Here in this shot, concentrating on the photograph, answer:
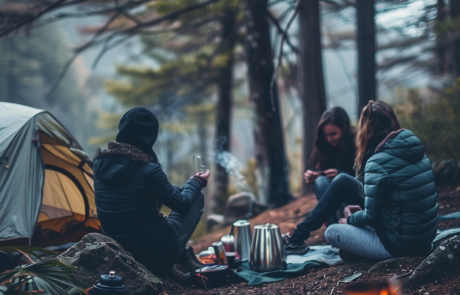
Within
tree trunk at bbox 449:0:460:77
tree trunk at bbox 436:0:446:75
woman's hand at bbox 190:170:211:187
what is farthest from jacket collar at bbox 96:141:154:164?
tree trunk at bbox 449:0:460:77

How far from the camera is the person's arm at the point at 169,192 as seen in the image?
302 centimetres

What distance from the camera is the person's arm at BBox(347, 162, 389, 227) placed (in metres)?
2.86

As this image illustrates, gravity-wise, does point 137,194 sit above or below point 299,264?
above

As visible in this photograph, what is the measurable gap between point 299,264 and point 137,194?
161cm

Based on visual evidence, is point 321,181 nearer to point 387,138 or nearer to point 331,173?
point 331,173

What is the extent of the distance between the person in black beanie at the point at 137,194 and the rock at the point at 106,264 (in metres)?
0.18

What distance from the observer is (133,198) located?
302 centimetres

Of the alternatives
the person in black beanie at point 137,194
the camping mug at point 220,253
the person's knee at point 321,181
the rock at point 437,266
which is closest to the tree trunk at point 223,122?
the person's knee at point 321,181

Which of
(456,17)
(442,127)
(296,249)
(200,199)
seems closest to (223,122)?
(442,127)

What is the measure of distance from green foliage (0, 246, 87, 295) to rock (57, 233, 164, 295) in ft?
0.63

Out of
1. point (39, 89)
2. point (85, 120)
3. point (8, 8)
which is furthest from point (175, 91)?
point (85, 120)

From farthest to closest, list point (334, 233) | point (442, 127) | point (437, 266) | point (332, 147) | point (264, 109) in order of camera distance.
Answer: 1. point (442, 127)
2. point (264, 109)
3. point (332, 147)
4. point (334, 233)
5. point (437, 266)

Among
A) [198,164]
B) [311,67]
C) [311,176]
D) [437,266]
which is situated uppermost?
[311,67]

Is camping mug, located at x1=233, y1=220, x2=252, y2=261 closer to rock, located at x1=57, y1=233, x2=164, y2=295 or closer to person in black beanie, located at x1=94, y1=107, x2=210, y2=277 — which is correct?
person in black beanie, located at x1=94, y1=107, x2=210, y2=277
